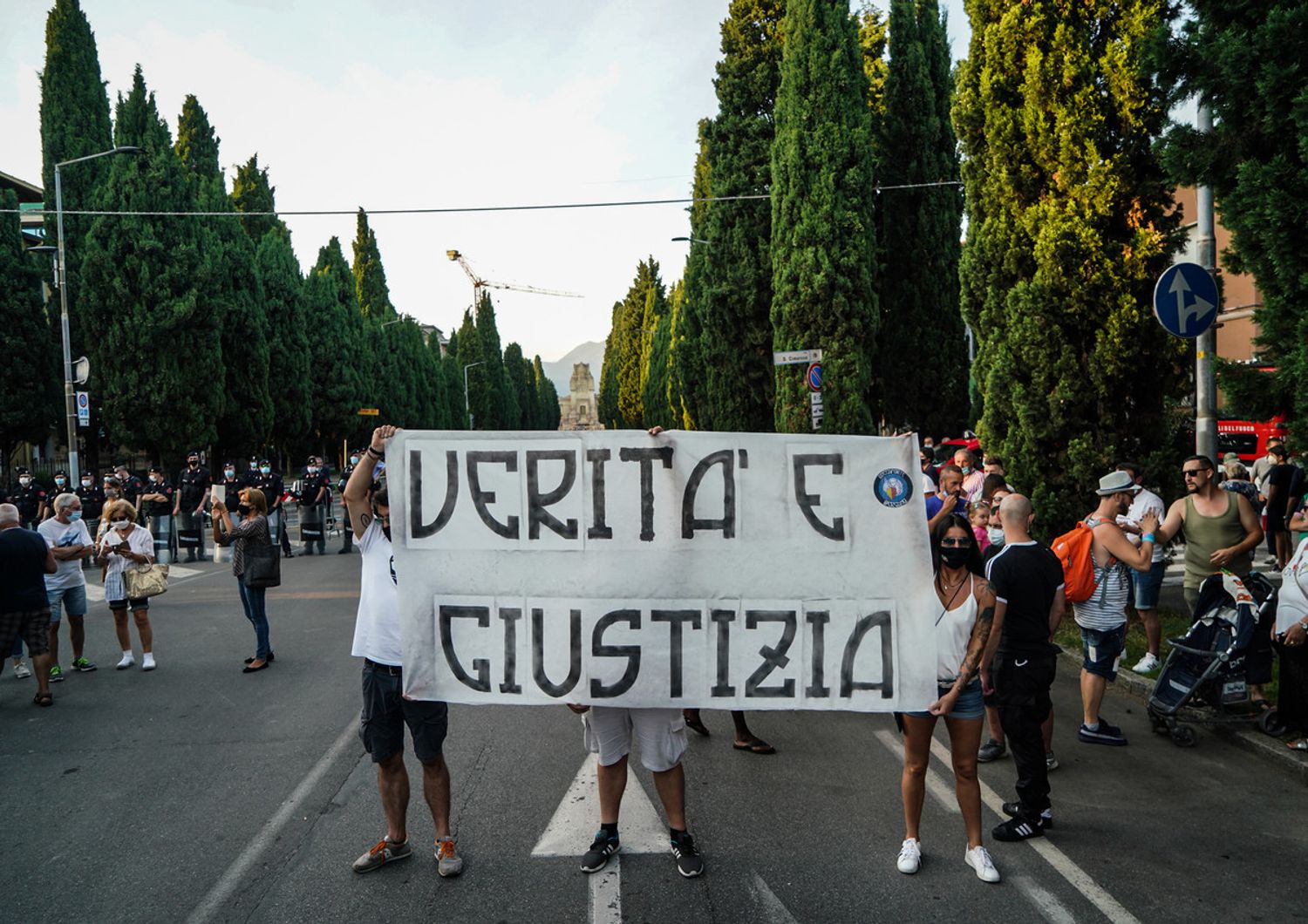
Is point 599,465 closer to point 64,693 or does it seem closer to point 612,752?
point 612,752

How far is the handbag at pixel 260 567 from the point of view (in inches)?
340

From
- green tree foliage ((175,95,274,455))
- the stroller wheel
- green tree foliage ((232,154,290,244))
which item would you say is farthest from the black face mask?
green tree foliage ((232,154,290,244))

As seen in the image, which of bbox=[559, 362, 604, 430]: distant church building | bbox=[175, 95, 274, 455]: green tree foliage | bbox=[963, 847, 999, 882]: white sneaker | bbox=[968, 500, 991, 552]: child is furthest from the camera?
bbox=[559, 362, 604, 430]: distant church building

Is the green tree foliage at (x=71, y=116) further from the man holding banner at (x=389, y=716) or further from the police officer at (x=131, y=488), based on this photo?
the man holding banner at (x=389, y=716)

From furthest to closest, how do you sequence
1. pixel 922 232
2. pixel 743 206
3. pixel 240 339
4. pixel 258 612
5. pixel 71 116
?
pixel 240 339 < pixel 71 116 < pixel 743 206 < pixel 922 232 < pixel 258 612

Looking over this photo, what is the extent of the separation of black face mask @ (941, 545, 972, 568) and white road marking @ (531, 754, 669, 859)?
2.12 m

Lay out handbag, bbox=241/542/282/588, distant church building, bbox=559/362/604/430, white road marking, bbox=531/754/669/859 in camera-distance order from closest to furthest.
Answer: white road marking, bbox=531/754/669/859, handbag, bbox=241/542/282/588, distant church building, bbox=559/362/604/430

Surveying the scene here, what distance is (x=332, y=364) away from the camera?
4412cm

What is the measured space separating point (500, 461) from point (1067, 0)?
998 cm

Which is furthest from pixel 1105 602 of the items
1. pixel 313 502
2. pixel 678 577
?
pixel 313 502

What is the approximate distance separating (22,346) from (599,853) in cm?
3290

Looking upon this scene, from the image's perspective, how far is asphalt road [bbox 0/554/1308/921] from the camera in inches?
163

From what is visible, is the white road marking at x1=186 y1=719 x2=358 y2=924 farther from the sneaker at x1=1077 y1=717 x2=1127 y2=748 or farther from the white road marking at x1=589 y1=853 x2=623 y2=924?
the sneaker at x1=1077 y1=717 x2=1127 y2=748

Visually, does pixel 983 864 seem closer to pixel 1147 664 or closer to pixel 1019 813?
pixel 1019 813
